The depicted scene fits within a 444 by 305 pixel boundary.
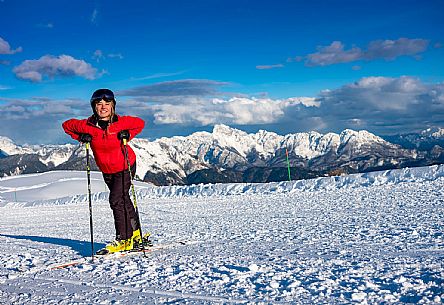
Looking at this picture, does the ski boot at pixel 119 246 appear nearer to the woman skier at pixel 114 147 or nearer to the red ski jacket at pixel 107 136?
the woman skier at pixel 114 147

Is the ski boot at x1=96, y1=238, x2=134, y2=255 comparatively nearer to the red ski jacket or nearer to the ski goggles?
the red ski jacket

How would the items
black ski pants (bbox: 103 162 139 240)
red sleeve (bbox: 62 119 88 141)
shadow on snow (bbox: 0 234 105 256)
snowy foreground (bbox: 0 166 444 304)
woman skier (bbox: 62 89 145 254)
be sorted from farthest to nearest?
shadow on snow (bbox: 0 234 105 256)
black ski pants (bbox: 103 162 139 240)
red sleeve (bbox: 62 119 88 141)
woman skier (bbox: 62 89 145 254)
snowy foreground (bbox: 0 166 444 304)

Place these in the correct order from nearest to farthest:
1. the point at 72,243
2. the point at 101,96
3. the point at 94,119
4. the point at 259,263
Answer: the point at 259,263, the point at 101,96, the point at 94,119, the point at 72,243

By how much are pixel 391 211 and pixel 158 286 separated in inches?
258

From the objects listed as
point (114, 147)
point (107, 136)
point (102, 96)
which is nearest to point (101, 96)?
point (102, 96)

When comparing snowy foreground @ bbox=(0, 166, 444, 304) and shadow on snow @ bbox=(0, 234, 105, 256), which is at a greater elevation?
snowy foreground @ bbox=(0, 166, 444, 304)

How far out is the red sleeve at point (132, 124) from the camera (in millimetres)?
6543

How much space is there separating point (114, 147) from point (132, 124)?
0.47 m

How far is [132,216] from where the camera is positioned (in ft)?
22.1

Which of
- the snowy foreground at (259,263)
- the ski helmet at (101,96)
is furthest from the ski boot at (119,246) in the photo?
the ski helmet at (101,96)

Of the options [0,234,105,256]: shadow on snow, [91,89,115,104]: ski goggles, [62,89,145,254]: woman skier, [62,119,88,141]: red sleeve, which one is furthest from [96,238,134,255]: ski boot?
[91,89,115,104]: ski goggles

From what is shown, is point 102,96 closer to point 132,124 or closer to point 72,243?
point 132,124

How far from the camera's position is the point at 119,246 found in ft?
21.0

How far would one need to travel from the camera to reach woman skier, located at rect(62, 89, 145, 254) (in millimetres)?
6359
